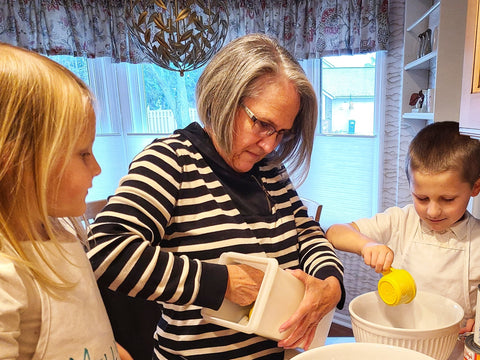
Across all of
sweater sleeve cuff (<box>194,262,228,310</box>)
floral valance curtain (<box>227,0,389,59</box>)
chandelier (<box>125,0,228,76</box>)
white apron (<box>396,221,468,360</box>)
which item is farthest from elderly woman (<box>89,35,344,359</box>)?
floral valance curtain (<box>227,0,389,59</box>)

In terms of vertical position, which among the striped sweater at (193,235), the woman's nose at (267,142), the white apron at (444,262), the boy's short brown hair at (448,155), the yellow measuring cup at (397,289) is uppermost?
the woman's nose at (267,142)

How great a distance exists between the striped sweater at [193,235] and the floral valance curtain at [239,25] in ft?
6.47

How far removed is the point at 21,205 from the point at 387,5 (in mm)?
2587

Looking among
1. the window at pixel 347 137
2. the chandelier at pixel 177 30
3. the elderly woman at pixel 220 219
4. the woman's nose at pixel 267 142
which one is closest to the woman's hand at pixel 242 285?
the elderly woman at pixel 220 219

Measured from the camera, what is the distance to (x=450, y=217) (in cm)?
94

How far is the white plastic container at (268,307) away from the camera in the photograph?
622 millimetres

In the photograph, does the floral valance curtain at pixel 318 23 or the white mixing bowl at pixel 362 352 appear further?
the floral valance curtain at pixel 318 23

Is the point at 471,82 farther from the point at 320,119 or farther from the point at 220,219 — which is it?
the point at 320,119

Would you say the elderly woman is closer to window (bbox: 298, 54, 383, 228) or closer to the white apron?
the white apron

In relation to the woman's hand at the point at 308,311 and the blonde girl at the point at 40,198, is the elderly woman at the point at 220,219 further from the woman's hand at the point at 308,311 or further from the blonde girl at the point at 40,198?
the blonde girl at the point at 40,198

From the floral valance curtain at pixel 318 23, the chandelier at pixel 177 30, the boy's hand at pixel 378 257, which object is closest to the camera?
the boy's hand at pixel 378 257

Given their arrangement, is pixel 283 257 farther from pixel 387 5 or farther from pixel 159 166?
pixel 387 5

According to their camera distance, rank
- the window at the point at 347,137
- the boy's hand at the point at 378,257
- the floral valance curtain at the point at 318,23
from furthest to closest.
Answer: the window at the point at 347,137
the floral valance curtain at the point at 318,23
the boy's hand at the point at 378,257

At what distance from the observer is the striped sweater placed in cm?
66
